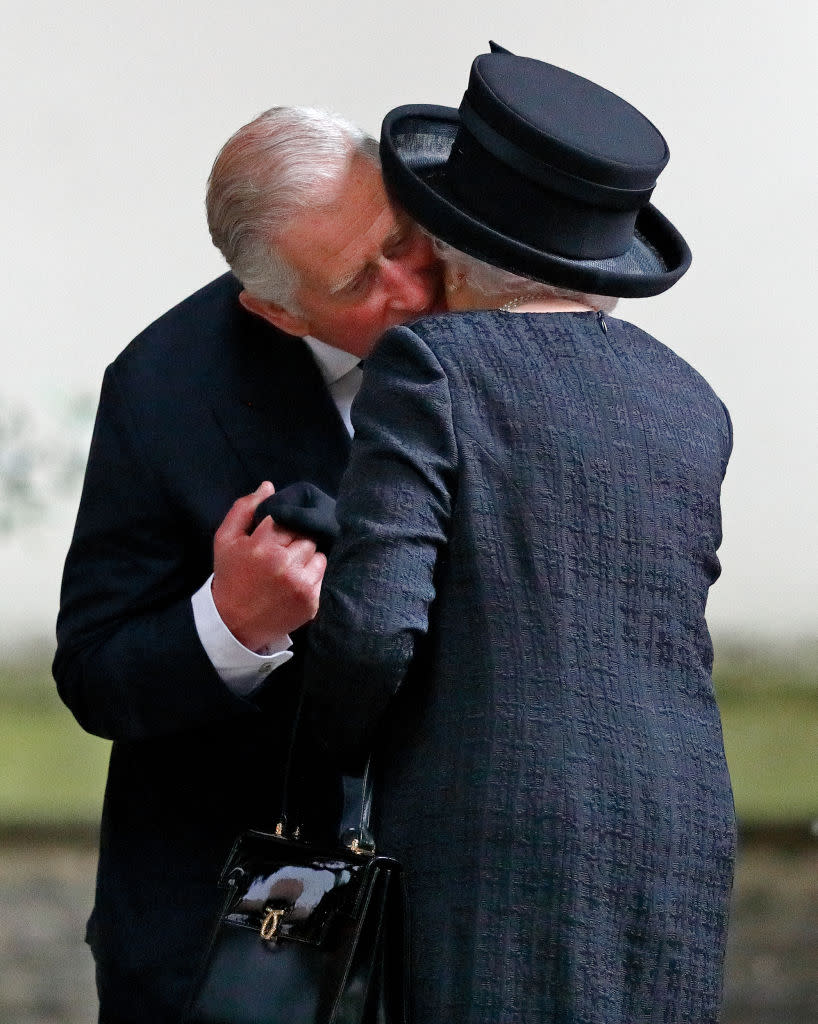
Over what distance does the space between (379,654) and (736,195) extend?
2.37m

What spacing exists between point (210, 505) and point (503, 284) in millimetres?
520

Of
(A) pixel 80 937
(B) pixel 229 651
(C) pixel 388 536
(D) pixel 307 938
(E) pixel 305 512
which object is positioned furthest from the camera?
(A) pixel 80 937

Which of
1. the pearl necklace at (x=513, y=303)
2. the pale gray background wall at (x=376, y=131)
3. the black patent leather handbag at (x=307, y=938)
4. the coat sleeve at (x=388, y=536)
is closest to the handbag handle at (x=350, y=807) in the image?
the black patent leather handbag at (x=307, y=938)

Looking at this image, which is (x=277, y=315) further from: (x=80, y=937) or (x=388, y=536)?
(x=80, y=937)

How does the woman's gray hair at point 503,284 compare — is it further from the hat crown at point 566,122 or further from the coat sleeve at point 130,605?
the coat sleeve at point 130,605

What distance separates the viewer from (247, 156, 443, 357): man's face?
174cm

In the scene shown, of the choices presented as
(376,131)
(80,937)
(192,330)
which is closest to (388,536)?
(192,330)

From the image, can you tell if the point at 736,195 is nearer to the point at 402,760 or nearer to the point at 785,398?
the point at 785,398

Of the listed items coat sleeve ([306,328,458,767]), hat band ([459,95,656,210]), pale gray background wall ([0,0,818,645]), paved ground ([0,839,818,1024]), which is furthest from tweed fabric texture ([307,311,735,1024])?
paved ground ([0,839,818,1024])

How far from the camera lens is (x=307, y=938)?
56.6 inches

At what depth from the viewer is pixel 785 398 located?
11.4 ft

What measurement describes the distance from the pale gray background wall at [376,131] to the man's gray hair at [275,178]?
171 centimetres

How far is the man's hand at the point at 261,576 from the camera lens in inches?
63.8

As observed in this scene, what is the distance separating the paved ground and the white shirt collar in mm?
2055
